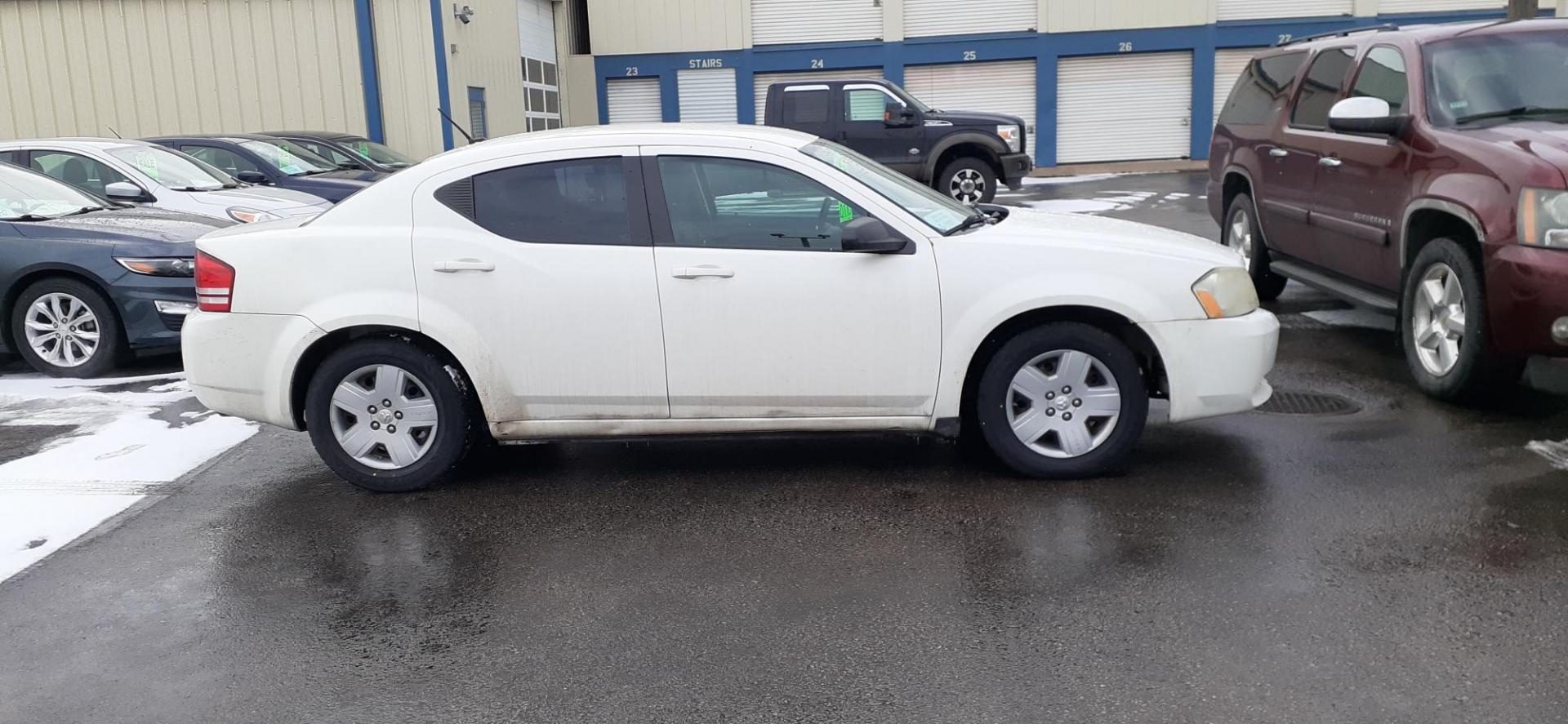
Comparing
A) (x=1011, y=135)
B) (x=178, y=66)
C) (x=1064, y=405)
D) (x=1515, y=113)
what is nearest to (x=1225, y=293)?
(x=1064, y=405)

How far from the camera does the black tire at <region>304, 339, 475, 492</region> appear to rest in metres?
5.85

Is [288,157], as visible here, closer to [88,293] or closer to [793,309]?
[88,293]

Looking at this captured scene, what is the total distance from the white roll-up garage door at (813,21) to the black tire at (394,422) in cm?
2580

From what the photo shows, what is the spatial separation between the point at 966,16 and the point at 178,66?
16473 mm

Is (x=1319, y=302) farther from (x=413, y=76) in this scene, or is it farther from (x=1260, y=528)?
(x=413, y=76)

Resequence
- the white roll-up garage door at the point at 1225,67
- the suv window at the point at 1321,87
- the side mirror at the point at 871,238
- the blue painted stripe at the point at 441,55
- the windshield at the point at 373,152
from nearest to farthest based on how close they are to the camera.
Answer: the side mirror at the point at 871,238
the suv window at the point at 1321,87
the windshield at the point at 373,152
the blue painted stripe at the point at 441,55
the white roll-up garage door at the point at 1225,67

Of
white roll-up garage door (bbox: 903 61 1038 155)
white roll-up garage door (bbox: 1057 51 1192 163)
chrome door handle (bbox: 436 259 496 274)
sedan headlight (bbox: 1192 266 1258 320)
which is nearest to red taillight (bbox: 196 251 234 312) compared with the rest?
chrome door handle (bbox: 436 259 496 274)

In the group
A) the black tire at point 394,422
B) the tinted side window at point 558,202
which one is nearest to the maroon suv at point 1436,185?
the tinted side window at point 558,202

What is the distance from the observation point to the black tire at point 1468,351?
6465mm

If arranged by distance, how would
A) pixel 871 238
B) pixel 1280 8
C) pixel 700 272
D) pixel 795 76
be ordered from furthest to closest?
pixel 795 76
pixel 1280 8
pixel 700 272
pixel 871 238

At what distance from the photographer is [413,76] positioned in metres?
20.6

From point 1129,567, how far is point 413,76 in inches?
708

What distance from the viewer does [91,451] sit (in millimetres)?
6930

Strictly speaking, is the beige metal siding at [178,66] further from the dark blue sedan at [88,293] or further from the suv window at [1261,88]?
the suv window at [1261,88]
